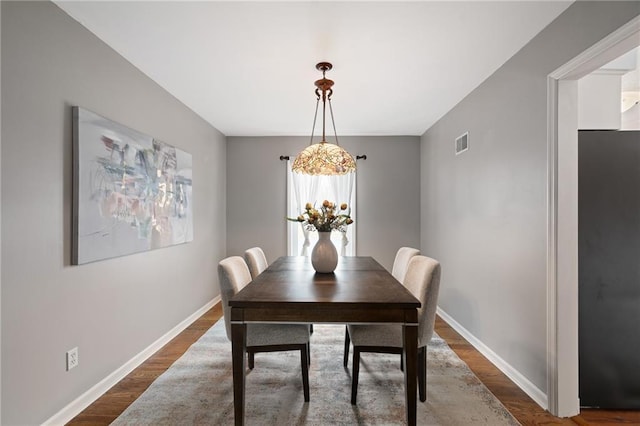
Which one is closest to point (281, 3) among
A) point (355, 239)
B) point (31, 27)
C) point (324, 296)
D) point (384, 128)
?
point (31, 27)

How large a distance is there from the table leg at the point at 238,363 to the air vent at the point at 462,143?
284 cm

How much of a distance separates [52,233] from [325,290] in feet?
5.26

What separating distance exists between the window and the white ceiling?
1556 millimetres

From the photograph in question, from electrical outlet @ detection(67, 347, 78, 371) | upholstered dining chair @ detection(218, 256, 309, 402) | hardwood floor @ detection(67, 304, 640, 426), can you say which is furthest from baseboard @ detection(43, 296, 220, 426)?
upholstered dining chair @ detection(218, 256, 309, 402)

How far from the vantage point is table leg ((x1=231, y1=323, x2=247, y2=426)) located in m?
1.77

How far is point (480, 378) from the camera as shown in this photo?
8.55 ft

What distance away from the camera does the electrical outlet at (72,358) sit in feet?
6.80

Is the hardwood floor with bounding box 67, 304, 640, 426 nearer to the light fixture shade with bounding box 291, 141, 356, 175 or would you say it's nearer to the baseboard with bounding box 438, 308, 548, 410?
the baseboard with bounding box 438, 308, 548, 410

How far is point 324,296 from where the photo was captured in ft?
6.16

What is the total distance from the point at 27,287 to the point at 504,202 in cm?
320

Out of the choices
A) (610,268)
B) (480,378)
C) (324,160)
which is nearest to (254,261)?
(324,160)

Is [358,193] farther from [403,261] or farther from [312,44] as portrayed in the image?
[312,44]

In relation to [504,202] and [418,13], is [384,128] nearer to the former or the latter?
[504,202]

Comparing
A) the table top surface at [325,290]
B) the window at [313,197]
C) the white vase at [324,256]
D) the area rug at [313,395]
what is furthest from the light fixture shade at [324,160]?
the window at [313,197]
